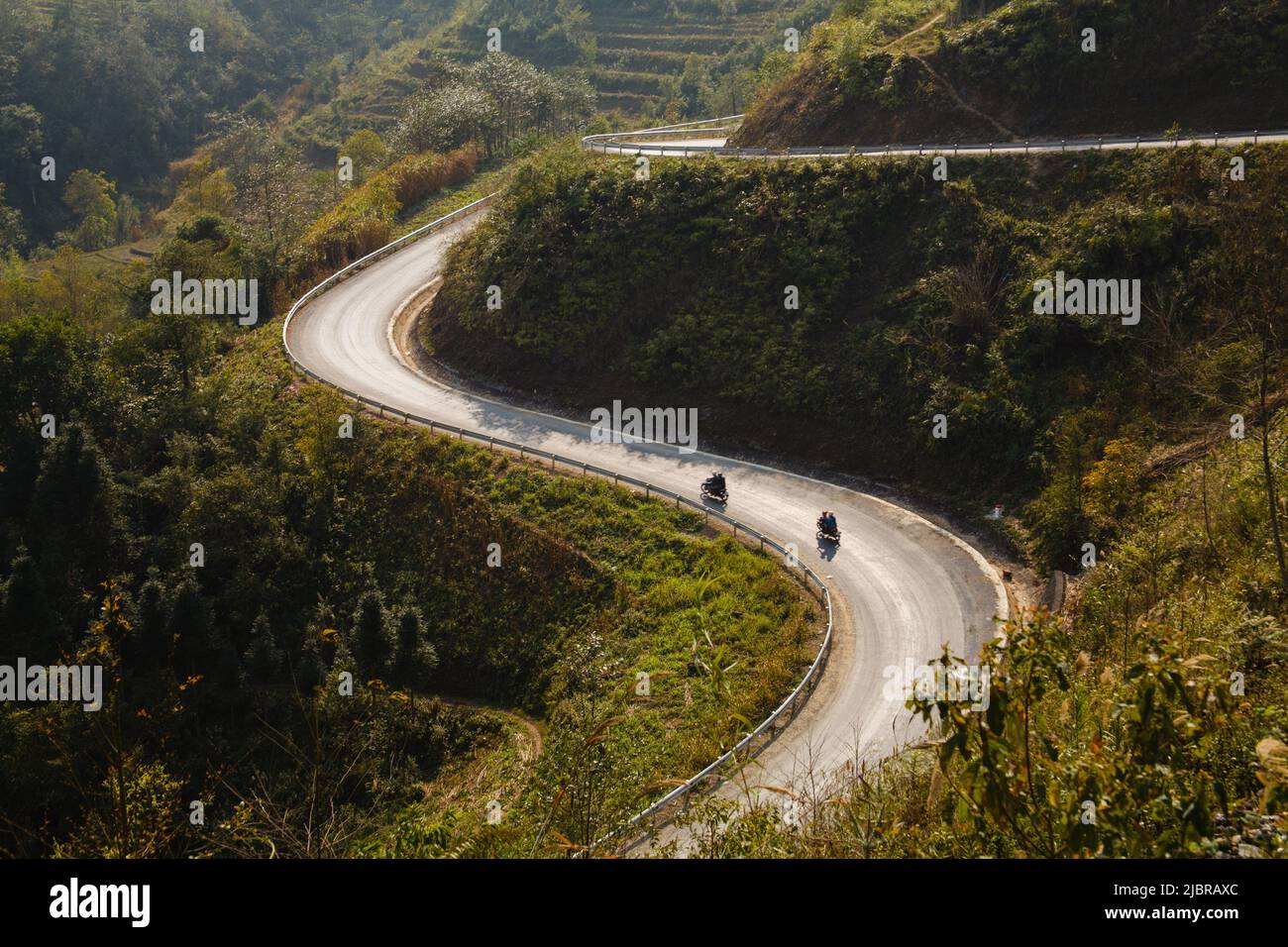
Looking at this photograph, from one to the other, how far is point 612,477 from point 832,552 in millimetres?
8929

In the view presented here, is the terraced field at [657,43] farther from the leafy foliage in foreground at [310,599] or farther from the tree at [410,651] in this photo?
the tree at [410,651]

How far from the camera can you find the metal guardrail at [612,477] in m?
19.3

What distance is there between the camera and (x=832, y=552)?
96.6 feet

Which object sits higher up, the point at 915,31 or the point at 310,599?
the point at 915,31

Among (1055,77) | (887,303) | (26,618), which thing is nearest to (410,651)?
(26,618)

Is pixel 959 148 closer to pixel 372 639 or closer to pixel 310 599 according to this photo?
pixel 372 639

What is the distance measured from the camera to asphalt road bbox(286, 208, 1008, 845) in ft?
72.9

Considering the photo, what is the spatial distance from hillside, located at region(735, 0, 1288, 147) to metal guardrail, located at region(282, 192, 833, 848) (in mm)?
21186

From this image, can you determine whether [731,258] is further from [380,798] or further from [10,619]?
[10,619]

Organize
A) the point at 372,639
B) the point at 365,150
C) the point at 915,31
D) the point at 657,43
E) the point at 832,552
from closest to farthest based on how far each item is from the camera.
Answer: the point at 832,552, the point at 372,639, the point at 915,31, the point at 365,150, the point at 657,43

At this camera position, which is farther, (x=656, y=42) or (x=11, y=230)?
(x=656, y=42)

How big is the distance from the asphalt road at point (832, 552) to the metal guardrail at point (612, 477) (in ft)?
1.37

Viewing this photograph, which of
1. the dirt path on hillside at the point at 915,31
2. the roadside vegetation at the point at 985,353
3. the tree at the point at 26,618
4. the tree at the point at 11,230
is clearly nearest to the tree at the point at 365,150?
the roadside vegetation at the point at 985,353

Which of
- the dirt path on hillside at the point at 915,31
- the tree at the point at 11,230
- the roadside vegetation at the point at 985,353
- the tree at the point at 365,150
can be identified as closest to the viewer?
the roadside vegetation at the point at 985,353
